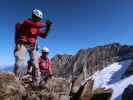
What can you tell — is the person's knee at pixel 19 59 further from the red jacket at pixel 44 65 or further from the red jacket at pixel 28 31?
the red jacket at pixel 44 65

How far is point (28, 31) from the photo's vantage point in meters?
18.0

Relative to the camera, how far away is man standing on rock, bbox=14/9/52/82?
17594 mm

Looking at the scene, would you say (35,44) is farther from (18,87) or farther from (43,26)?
(18,87)

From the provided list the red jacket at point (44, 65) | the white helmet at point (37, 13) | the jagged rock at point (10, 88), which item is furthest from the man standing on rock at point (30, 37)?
the red jacket at point (44, 65)

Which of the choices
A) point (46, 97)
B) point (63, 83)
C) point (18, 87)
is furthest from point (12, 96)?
point (63, 83)

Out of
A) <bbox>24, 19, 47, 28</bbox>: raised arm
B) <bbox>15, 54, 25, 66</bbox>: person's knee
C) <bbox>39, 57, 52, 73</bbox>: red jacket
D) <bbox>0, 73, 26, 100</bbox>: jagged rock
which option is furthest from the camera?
<bbox>39, 57, 52, 73</bbox>: red jacket

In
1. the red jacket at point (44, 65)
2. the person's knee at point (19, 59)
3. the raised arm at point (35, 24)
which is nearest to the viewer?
the person's knee at point (19, 59)

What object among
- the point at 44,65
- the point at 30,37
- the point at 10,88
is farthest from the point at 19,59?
the point at 44,65

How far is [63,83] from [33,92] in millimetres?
3084

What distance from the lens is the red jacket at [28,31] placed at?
695 inches

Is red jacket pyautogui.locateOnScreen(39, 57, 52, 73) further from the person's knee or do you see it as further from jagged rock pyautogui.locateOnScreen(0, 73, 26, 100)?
jagged rock pyautogui.locateOnScreen(0, 73, 26, 100)

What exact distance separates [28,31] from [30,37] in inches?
17.4

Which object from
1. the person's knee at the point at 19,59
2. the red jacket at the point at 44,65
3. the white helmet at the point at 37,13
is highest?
the white helmet at the point at 37,13

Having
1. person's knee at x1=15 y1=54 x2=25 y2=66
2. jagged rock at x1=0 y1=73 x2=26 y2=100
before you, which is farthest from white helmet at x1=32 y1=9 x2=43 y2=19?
jagged rock at x1=0 y1=73 x2=26 y2=100
